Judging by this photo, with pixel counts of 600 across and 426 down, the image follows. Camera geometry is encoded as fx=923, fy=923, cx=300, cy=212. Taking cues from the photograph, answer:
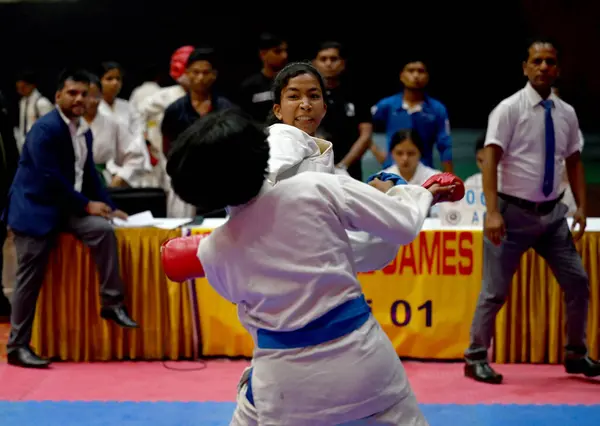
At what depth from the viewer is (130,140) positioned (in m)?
5.96

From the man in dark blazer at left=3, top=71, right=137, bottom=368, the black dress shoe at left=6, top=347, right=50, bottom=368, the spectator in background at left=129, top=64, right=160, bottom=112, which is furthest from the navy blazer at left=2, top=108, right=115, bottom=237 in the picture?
the spectator in background at left=129, top=64, right=160, bottom=112

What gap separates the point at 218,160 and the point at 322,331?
0.42m

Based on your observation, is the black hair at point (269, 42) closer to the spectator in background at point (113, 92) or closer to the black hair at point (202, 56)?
the black hair at point (202, 56)

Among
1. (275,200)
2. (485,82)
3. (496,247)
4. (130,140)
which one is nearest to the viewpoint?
(275,200)

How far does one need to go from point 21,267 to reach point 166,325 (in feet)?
2.57

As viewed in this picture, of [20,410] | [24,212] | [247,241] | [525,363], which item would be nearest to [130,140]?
[24,212]

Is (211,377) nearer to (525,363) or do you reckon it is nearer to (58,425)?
(58,425)

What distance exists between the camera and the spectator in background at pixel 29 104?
901cm

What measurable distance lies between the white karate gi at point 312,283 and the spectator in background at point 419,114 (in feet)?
12.7

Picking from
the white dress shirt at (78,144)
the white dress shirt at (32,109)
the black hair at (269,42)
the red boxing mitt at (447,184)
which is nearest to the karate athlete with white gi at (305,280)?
the red boxing mitt at (447,184)

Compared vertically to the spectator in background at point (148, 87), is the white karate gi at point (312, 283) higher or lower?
lower

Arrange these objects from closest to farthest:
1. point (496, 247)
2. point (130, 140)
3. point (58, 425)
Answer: point (58, 425) → point (496, 247) → point (130, 140)

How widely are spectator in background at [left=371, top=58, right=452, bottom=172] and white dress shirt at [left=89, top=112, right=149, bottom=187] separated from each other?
1569 millimetres

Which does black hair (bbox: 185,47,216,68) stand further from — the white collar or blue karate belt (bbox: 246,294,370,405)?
blue karate belt (bbox: 246,294,370,405)
